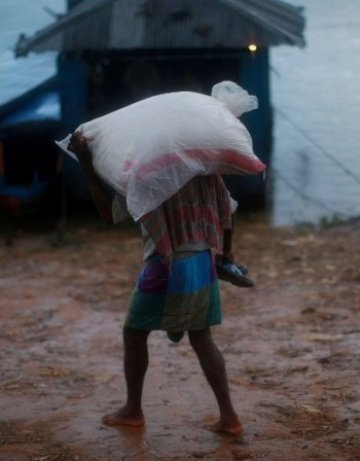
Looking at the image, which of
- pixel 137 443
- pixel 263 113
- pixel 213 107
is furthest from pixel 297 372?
pixel 263 113

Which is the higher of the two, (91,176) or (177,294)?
(91,176)

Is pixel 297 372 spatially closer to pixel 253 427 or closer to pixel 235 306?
pixel 253 427

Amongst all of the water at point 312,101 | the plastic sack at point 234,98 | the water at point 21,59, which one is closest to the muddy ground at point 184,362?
the plastic sack at point 234,98

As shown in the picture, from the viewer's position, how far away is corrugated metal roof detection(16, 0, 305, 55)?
40.1 ft

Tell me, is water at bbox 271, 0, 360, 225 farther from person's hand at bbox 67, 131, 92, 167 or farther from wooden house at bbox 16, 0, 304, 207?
person's hand at bbox 67, 131, 92, 167

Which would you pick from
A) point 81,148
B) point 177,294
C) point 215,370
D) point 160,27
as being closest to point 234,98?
point 81,148

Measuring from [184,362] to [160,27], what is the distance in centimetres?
697

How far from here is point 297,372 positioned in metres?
5.87

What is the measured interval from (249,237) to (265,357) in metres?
5.46

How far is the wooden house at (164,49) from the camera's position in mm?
12289

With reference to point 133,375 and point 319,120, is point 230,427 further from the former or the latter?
point 319,120

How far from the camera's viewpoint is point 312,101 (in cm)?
1970

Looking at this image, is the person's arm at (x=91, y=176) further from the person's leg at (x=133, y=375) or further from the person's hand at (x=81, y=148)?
the person's leg at (x=133, y=375)

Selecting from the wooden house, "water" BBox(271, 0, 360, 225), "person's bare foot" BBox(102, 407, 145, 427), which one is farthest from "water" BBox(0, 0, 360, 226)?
"person's bare foot" BBox(102, 407, 145, 427)
